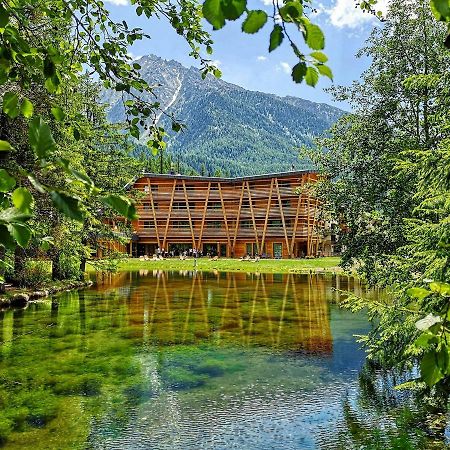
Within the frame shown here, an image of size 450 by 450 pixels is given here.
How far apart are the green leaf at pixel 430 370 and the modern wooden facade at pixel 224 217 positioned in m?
61.5

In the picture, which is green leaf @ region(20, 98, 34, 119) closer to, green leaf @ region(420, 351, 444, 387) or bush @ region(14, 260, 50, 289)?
green leaf @ region(420, 351, 444, 387)

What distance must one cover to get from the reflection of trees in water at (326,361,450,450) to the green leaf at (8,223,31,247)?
286 inches

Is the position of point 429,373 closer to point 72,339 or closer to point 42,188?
point 42,188

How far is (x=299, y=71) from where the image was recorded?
1621 millimetres

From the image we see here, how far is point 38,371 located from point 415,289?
11.4 metres

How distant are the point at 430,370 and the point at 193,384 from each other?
9544 millimetres

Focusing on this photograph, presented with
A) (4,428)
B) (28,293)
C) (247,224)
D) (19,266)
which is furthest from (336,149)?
(247,224)

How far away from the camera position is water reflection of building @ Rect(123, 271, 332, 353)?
15.1 m

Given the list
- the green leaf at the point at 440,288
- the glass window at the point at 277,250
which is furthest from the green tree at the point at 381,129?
the glass window at the point at 277,250

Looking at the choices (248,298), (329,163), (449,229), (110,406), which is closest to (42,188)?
(449,229)

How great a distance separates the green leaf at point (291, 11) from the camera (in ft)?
4.90

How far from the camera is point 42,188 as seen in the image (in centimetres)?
121

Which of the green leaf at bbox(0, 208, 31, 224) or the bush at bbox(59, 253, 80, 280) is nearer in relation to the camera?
the green leaf at bbox(0, 208, 31, 224)

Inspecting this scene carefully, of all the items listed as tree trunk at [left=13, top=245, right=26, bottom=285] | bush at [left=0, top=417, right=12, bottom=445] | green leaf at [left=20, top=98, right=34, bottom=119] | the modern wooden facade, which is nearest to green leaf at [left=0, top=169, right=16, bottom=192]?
green leaf at [left=20, top=98, right=34, bottom=119]
